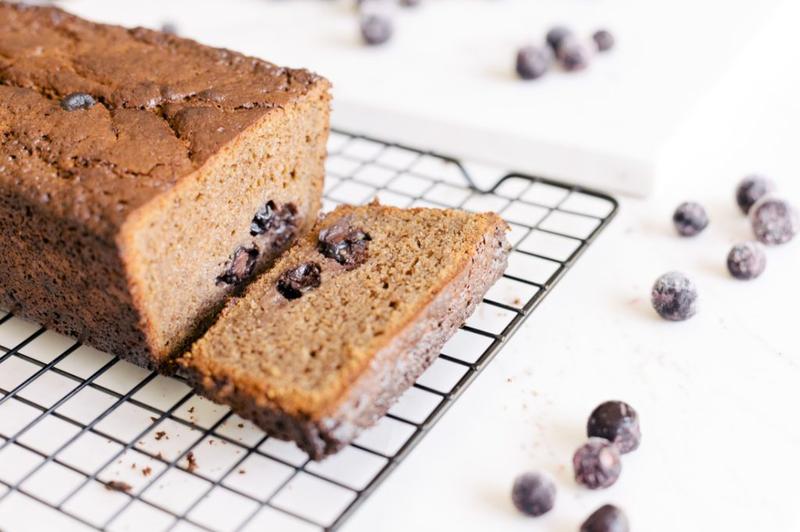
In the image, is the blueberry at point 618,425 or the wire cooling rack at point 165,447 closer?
the wire cooling rack at point 165,447

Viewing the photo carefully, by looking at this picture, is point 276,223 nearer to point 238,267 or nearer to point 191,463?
point 238,267

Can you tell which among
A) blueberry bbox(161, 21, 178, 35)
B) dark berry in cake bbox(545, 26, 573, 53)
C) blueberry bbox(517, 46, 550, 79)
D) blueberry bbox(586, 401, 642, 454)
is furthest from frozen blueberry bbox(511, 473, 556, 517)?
blueberry bbox(161, 21, 178, 35)

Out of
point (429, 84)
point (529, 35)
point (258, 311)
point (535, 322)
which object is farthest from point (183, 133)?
point (529, 35)

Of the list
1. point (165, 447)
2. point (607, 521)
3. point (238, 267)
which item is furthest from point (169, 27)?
point (607, 521)

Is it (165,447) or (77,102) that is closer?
(165,447)

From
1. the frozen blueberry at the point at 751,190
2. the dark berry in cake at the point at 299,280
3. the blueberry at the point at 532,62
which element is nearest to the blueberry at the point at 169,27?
the blueberry at the point at 532,62

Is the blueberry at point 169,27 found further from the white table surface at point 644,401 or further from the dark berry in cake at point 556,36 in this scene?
the white table surface at point 644,401
